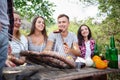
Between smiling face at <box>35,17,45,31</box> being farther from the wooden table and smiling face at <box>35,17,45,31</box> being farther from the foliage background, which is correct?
the foliage background

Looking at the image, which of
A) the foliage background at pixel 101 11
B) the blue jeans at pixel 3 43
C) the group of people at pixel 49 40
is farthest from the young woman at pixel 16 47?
the foliage background at pixel 101 11

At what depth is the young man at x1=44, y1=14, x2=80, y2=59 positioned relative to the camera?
10.7ft

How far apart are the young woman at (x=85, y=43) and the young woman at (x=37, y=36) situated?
547 millimetres

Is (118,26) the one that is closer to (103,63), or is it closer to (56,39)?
(56,39)

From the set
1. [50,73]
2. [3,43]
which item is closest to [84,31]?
[50,73]

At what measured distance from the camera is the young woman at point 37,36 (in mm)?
3443

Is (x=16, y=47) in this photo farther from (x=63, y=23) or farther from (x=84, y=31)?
(x=84, y=31)

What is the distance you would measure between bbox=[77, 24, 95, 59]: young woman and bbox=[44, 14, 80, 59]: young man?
22 centimetres

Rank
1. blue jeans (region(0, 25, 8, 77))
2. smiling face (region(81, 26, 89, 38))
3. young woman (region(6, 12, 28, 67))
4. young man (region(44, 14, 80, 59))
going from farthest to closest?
smiling face (region(81, 26, 89, 38)) < young man (region(44, 14, 80, 59)) < young woman (region(6, 12, 28, 67)) < blue jeans (region(0, 25, 8, 77))

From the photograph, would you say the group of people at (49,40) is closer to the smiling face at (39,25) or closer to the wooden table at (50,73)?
the smiling face at (39,25)

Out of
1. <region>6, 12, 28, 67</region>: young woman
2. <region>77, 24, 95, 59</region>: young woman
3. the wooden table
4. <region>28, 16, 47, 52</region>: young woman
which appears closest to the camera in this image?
the wooden table

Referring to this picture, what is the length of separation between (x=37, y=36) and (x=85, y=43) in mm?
701

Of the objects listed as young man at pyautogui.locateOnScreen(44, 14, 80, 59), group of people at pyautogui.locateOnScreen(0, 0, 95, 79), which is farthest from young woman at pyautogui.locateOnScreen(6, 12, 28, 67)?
young man at pyautogui.locateOnScreen(44, 14, 80, 59)

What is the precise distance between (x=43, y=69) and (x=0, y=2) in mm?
767
